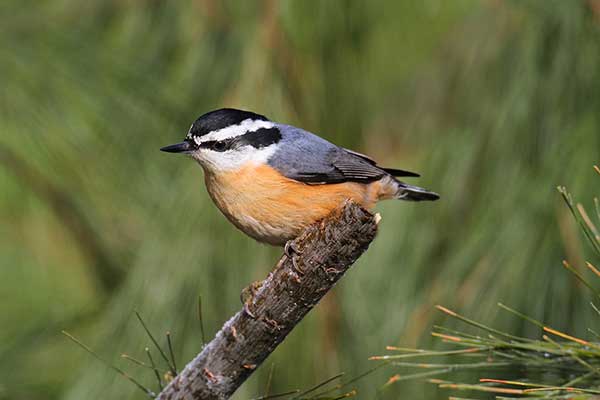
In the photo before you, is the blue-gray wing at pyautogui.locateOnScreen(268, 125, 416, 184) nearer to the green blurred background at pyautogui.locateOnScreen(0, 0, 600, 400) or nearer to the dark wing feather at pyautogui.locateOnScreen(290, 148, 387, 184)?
the dark wing feather at pyautogui.locateOnScreen(290, 148, 387, 184)

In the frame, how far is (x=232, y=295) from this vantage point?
7.08 ft

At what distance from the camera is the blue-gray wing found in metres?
1.90

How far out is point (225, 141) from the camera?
192cm

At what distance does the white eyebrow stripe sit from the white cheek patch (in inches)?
1.1

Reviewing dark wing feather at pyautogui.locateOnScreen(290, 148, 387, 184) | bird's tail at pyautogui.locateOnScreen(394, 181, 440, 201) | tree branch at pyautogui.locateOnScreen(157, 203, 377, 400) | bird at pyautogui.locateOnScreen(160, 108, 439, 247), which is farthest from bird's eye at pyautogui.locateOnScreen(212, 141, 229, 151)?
tree branch at pyautogui.locateOnScreen(157, 203, 377, 400)

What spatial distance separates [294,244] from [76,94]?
114 cm

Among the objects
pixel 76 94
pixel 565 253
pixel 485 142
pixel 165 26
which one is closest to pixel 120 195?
pixel 76 94

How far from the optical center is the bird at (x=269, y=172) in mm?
1829

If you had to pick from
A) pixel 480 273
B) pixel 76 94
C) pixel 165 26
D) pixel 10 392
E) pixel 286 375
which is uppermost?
pixel 165 26

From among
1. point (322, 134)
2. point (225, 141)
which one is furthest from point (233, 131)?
point (322, 134)

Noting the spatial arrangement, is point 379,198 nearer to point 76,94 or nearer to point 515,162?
point 515,162

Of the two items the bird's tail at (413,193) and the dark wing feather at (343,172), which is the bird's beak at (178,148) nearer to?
the dark wing feather at (343,172)

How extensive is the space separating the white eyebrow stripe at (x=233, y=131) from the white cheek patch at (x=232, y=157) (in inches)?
1.1

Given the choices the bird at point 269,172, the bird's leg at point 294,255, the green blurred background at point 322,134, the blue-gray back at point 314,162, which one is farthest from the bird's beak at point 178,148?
the bird's leg at point 294,255
